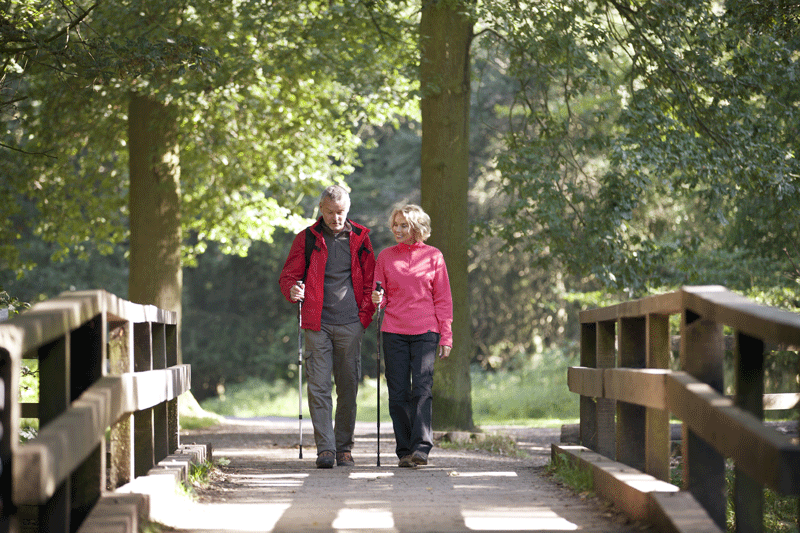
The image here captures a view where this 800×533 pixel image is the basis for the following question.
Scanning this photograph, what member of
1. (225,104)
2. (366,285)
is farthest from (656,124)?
(225,104)

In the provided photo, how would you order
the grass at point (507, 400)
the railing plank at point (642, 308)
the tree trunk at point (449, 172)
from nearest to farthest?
the railing plank at point (642, 308) < the tree trunk at point (449, 172) < the grass at point (507, 400)

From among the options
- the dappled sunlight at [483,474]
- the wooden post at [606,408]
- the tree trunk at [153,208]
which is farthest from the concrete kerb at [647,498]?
the tree trunk at [153,208]

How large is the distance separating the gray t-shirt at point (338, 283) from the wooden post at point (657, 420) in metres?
3.10

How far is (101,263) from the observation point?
31219 mm

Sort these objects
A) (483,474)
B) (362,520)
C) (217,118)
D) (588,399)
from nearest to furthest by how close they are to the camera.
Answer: (362,520) → (588,399) → (483,474) → (217,118)

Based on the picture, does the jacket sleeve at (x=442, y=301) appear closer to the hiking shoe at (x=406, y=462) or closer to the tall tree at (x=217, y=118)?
the hiking shoe at (x=406, y=462)

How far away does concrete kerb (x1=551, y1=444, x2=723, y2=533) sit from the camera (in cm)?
367

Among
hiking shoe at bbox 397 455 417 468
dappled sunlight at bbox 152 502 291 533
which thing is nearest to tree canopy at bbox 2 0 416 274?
hiking shoe at bbox 397 455 417 468

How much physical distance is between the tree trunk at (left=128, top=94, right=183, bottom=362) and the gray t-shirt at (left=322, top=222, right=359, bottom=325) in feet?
23.6

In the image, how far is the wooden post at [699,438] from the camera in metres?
3.92

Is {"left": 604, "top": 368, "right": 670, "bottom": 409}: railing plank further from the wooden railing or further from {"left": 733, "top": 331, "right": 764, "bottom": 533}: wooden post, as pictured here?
the wooden railing

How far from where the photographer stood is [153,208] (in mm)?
14195

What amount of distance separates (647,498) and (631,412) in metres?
1.14

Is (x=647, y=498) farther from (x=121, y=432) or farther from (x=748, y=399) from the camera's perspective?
(x=121, y=432)
